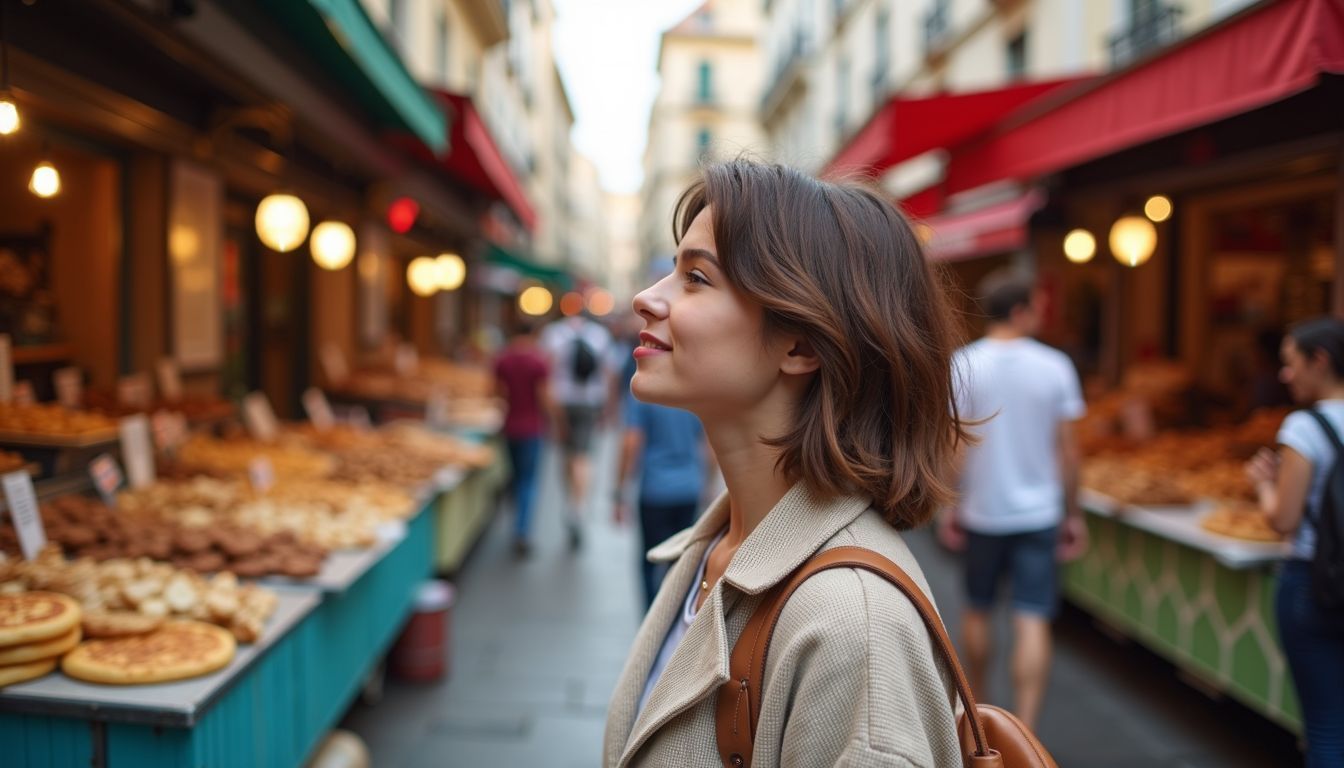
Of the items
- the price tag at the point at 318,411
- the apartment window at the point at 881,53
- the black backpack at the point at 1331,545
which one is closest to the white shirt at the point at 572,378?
the price tag at the point at 318,411

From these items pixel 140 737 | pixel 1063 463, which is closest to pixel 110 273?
pixel 140 737

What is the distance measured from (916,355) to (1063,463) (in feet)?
12.1

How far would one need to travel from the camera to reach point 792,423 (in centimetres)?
166

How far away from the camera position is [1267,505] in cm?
378

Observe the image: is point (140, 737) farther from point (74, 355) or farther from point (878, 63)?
point (878, 63)

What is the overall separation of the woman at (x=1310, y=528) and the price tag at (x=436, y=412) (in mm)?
7994

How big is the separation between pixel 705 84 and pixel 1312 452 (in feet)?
180

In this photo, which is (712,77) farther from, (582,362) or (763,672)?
(763,672)

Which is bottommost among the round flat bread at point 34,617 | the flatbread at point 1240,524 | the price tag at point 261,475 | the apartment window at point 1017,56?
the flatbread at point 1240,524

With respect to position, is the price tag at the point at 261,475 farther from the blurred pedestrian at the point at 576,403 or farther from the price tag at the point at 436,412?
the price tag at the point at 436,412

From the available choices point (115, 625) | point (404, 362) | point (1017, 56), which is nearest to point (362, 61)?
point (115, 625)

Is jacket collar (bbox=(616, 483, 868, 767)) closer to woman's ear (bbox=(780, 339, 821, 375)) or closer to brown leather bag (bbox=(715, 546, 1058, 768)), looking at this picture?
brown leather bag (bbox=(715, 546, 1058, 768))

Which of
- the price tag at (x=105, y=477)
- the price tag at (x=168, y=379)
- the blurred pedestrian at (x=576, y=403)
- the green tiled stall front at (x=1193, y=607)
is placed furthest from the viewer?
the blurred pedestrian at (x=576, y=403)

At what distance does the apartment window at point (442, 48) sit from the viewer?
15.4 meters
